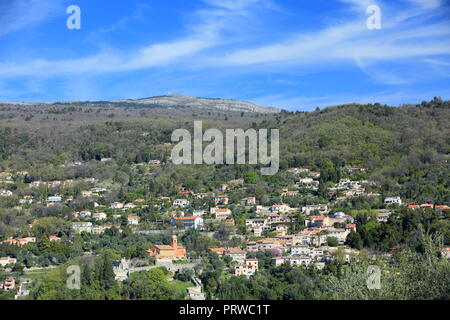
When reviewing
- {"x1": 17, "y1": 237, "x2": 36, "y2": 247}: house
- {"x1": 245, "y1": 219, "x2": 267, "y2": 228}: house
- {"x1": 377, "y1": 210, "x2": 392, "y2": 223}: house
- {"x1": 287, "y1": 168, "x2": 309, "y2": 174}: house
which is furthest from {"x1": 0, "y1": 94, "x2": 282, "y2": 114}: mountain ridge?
{"x1": 17, "y1": 237, "x2": 36, "y2": 247}: house

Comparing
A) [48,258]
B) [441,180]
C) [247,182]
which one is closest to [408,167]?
[441,180]

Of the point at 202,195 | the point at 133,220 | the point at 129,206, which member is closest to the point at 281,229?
the point at 133,220

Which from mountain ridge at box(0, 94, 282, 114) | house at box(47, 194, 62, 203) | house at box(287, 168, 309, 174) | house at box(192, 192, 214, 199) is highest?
mountain ridge at box(0, 94, 282, 114)

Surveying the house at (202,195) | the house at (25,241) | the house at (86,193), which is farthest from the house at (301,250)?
the house at (86,193)

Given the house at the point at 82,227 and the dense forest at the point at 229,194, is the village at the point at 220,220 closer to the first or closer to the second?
the house at the point at 82,227

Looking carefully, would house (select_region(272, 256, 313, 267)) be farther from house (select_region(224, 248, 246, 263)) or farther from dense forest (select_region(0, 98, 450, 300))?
house (select_region(224, 248, 246, 263))
